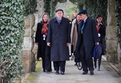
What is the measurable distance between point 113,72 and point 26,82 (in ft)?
9.50

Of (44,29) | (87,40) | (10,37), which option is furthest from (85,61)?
(10,37)

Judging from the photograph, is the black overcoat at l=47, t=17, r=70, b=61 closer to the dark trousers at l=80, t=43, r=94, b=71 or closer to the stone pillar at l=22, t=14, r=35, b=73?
the dark trousers at l=80, t=43, r=94, b=71

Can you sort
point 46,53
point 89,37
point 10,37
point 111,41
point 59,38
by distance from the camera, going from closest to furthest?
point 10,37 → point 89,37 → point 59,38 → point 46,53 → point 111,41

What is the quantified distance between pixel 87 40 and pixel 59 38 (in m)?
0.86

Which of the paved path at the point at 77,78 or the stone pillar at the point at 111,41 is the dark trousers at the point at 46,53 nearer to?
the paved path at the point at 77,78

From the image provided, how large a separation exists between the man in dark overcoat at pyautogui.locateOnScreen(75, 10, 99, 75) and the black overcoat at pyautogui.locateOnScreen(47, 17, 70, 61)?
413 mm

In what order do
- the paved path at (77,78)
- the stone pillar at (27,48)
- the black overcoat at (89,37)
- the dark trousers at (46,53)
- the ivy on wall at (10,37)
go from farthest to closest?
the dark trousers at (46,53) < the stone pillar at (27,48) < the black overcoat at (89,37) < the paved path at (77,78) < the ivy on wall at (10,37)

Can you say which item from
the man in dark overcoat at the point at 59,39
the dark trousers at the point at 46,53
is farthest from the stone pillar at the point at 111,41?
the dark trousers at the point at 46,53

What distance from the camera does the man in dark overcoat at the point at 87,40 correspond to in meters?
7.27

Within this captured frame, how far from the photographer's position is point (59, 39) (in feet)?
24.8

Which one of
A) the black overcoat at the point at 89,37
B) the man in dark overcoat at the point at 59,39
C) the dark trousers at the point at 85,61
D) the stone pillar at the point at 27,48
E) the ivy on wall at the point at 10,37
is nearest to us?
the ivy on wall at the point at 10,37

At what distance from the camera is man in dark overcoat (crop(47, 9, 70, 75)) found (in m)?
7.57

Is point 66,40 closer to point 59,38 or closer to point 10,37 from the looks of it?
point 59,38

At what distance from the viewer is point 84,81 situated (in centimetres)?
649
